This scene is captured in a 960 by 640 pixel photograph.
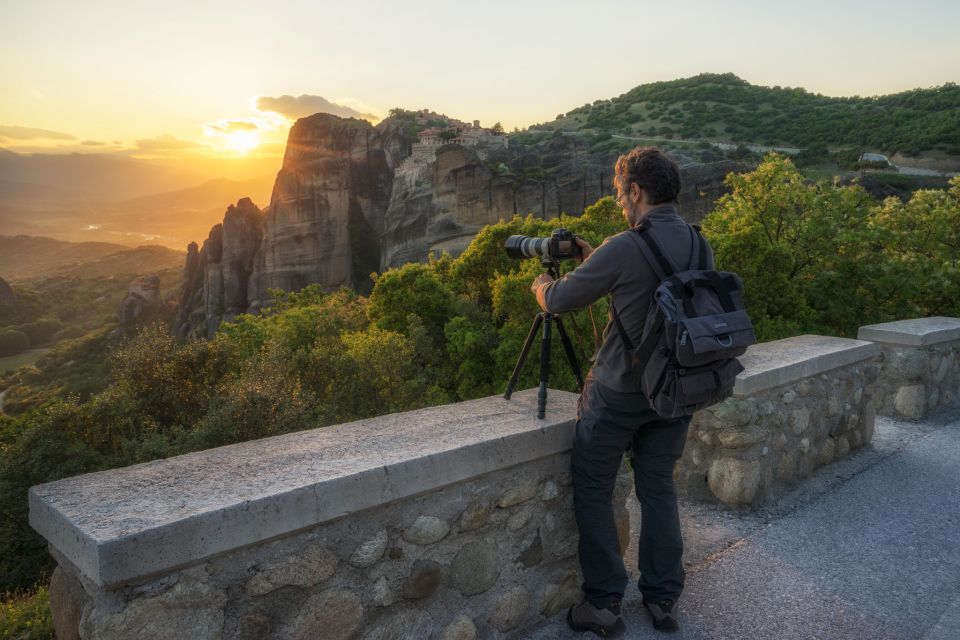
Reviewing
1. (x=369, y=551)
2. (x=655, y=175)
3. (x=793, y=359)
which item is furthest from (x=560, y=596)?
(x=793, y=359)

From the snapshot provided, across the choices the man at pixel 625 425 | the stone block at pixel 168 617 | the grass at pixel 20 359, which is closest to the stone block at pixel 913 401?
the man at pixel 625 425

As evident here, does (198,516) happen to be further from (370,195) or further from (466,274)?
(370,195)

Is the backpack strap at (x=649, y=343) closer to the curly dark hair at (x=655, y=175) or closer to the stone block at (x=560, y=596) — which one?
the curly dark hair at (x=655, y=175)

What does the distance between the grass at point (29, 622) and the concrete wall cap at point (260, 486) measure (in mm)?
1516

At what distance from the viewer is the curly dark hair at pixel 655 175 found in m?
2.62

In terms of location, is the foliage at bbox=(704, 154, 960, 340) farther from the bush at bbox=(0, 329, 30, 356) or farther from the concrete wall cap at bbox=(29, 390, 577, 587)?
the bush at bbox=(0, 329, 30, 356)

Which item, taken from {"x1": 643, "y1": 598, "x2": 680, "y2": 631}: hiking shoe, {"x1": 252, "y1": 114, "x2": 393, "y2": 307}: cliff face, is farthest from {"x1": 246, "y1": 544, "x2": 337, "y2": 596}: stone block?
{"x1": 252, "y1": 114, "x2": 393, "y2": 307}: cliff face

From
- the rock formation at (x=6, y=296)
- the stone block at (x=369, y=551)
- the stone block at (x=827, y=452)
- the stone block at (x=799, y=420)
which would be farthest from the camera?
the rock formation at (x=6, y=296)

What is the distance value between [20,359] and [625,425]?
71745mm

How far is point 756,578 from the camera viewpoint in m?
3.29

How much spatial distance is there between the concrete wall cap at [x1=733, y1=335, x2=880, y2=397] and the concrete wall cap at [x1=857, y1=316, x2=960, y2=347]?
127 centimetres

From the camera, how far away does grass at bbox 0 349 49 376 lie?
55531 millimetres

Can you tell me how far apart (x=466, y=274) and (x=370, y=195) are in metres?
52.7

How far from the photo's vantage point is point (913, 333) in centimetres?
613
